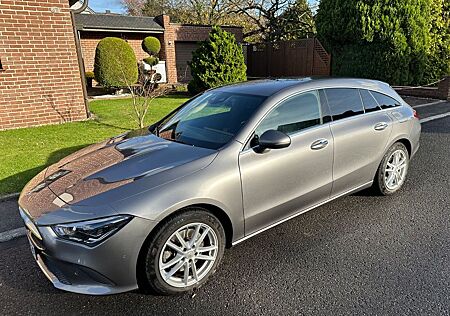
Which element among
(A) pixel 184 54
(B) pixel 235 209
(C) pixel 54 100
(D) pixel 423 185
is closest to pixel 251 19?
(A) pixel 184 54

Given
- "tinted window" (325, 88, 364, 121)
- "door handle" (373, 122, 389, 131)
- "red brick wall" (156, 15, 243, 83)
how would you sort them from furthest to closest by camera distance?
"red brick wall" (156, 15, 243, 83) < "door handle" (373, 122, 389, 131) < "tinted window" (325, 88, 364, 121)

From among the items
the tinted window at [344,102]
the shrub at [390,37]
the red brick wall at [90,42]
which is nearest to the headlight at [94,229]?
the tinted window at [344,102]

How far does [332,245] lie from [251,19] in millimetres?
23401

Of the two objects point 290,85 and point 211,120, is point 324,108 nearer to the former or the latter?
point 290,85

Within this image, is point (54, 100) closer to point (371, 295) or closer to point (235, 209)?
point (235, 209)

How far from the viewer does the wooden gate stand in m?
16.0

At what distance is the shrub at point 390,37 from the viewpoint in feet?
33.5

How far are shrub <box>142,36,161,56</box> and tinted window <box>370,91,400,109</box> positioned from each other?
1605 cm

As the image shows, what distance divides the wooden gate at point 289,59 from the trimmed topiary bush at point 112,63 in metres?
7.57

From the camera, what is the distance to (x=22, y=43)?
7.07 m

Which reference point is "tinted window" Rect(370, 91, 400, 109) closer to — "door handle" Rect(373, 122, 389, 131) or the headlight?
"door handle" Rect(373, 122, 389, 131)

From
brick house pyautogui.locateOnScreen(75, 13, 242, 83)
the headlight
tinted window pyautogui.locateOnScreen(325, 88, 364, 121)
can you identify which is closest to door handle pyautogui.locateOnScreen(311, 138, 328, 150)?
tinted window pyautogui.locateOnScreen(325, 88, 364, 121)

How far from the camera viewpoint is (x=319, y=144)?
9.86 feet

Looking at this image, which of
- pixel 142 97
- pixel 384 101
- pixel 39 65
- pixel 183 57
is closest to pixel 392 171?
pixel 384 101
